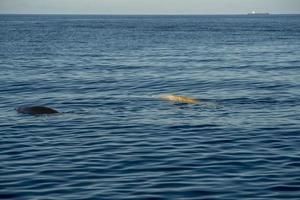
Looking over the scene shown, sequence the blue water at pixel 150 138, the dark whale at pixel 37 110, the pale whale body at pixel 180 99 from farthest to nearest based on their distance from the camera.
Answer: the pale whale body at pixel 180 99, the dark whale at pixel 37 110, the blue water at pixel 150 138

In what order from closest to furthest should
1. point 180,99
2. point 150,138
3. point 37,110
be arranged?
point 150,138 < point 37,110 < point 180,99

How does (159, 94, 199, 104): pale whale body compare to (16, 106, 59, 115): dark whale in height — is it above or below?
below

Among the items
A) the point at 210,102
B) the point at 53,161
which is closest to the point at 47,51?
the point at 210,102

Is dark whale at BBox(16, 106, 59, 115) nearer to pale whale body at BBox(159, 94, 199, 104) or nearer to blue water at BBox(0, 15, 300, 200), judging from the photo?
blue water at BBox(0, 15, 300, 200)

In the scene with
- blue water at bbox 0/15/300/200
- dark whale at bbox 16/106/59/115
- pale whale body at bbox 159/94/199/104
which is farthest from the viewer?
pale whale body at bbox 159/94/199/104

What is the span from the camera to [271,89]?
3291 cm

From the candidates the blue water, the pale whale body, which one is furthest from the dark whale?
the pale whale body

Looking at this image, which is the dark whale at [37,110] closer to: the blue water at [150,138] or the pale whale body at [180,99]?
the blue water at [150,138]

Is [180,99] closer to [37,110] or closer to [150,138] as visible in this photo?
[37,110]

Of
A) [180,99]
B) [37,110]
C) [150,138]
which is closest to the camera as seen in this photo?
[150,138]

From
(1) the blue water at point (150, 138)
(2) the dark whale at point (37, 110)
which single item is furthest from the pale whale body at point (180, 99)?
(2) the dark whale at point (37, 110)

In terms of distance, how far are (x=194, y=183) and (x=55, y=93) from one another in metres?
18.8

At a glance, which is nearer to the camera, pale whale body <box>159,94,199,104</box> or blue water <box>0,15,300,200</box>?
blue water <box>0,15,300,200</box>

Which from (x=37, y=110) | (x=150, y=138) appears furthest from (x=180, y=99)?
(x=150, y=138)
